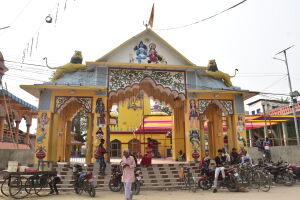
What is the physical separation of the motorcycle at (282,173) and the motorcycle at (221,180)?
2420 millimetres

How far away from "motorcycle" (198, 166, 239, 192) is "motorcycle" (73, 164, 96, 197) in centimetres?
370

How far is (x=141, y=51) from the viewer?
12.4 metres

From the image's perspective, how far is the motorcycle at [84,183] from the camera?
754cm

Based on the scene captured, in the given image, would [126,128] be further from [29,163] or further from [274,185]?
[274,185]

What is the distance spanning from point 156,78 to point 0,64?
29.5ft

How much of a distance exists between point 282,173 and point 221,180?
2.92m

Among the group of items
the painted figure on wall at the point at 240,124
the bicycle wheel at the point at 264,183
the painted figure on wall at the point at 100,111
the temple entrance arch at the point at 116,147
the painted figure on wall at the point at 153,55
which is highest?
the painted figure on wall at the point at 153,55

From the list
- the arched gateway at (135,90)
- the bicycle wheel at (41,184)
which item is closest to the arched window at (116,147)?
the arched gateway at (135,90)

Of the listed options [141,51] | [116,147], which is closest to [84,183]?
[141,51]

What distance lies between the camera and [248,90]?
12273 mm

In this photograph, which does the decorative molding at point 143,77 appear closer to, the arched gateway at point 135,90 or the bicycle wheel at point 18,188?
the arched gateway at point 135,90

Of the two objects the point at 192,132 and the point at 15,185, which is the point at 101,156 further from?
the point at 192,132

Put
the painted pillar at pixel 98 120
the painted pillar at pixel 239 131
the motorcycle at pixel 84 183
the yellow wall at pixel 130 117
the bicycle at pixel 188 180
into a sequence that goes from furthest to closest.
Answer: the yellow wall at pixel 130 117 → the painted pillar at pixel 239 131 → the painted pillar at pixel 98 120 → the bicycle at pixel 188 180 → the motorcycle at pixel 84 183

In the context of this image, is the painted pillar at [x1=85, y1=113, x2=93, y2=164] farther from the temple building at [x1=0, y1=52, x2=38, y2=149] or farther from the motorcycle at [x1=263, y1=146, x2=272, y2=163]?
the motorcycle at [x1=263, y1=146, x2=272, y2=163]
